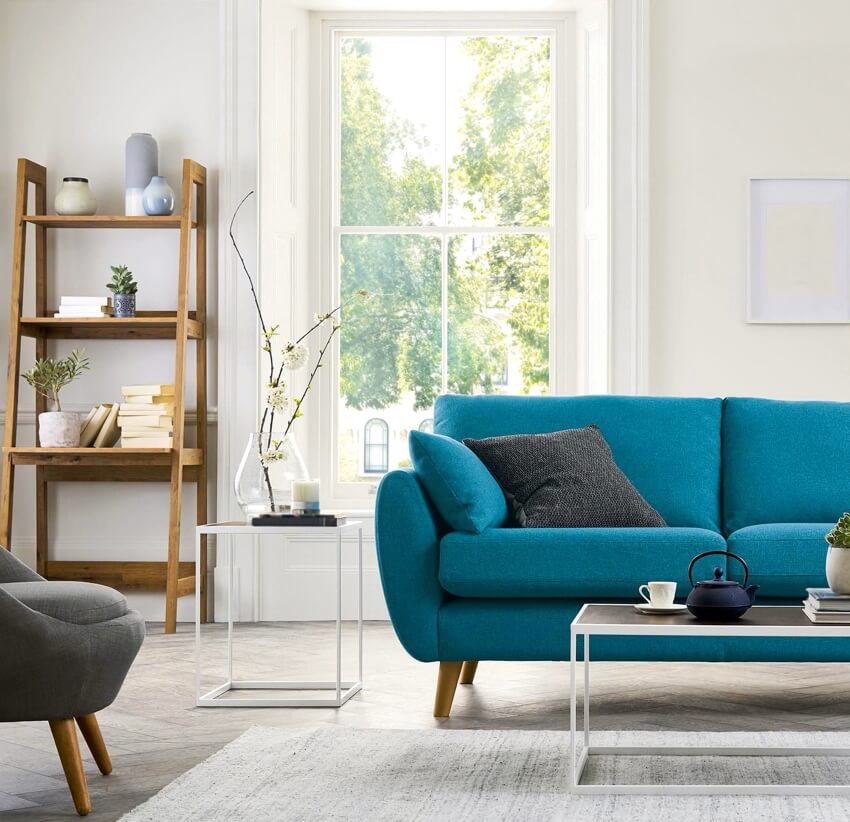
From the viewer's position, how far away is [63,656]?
7.62 ft

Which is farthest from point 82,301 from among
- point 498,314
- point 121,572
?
point 498,314

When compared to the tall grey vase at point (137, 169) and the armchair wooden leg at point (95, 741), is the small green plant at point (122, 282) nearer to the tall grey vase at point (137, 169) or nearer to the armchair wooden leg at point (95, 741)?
the tall grey vase at point (137, 169)

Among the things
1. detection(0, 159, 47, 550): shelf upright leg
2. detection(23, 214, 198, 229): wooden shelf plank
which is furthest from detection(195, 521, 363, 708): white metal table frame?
detection(23, 214, 198, 229): wooden shelf plank

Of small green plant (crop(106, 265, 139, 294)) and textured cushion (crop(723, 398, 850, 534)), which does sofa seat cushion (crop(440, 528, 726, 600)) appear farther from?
small green plant (crop(106, 265, 139, 294))

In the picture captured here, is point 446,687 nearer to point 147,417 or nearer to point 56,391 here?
point 147,417

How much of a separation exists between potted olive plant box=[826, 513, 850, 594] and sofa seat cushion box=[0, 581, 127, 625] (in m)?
1.49

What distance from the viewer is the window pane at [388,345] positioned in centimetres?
574

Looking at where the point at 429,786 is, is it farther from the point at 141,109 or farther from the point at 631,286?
the point at 141,109

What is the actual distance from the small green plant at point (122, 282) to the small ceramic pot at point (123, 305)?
0.03 m

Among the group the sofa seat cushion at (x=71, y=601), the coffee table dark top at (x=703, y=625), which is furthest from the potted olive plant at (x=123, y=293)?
the coffee table dark top at (x=703, y=625)

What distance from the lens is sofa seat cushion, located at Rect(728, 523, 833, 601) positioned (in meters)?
3.29

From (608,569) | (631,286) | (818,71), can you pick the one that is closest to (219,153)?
(631,286)

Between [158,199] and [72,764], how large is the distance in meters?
3.30

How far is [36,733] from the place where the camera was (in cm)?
313
